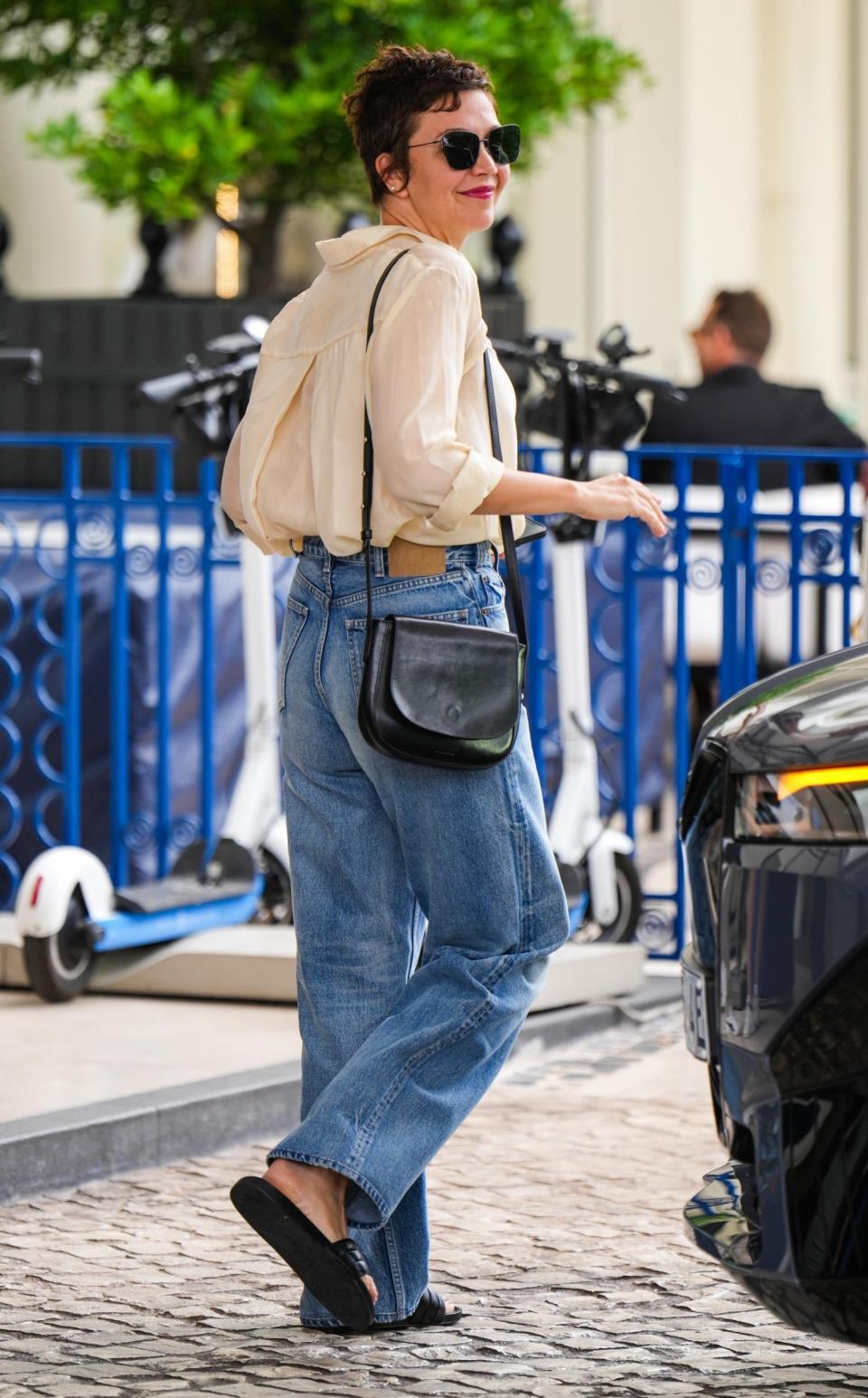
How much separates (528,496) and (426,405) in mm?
189

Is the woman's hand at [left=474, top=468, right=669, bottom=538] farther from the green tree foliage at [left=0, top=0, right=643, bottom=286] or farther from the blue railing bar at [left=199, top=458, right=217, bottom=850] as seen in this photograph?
the green tree foliage at [left=0, top=0, right=643, bottom=286]

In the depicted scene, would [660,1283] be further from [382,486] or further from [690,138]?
[690,138]

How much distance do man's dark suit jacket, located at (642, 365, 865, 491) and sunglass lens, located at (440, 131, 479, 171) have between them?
5.01m

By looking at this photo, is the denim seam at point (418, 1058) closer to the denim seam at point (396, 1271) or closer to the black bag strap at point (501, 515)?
the denim seam at point (396, 1271)

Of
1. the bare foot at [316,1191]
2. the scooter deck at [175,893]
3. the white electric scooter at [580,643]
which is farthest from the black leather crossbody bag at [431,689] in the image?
the white electric scooter at [580,643]

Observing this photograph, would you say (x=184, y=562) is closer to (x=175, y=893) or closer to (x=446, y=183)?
(x=175, y=893)

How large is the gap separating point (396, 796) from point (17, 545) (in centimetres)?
386

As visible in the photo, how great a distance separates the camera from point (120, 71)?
10.7 m

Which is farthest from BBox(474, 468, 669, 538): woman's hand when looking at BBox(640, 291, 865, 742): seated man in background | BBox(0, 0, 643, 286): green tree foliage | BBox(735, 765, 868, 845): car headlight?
BBox(0, 0, 643, 286): green tree foliage

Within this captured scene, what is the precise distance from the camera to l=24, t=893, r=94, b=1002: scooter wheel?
243 inches

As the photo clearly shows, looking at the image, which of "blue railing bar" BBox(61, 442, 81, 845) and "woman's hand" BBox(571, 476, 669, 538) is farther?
"blue railing bar" BBox(61, 442, 81, 845)

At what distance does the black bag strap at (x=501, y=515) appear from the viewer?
3.50m

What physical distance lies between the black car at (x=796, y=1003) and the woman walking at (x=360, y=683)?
523 mm

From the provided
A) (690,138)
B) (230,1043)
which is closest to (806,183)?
(690,138)
